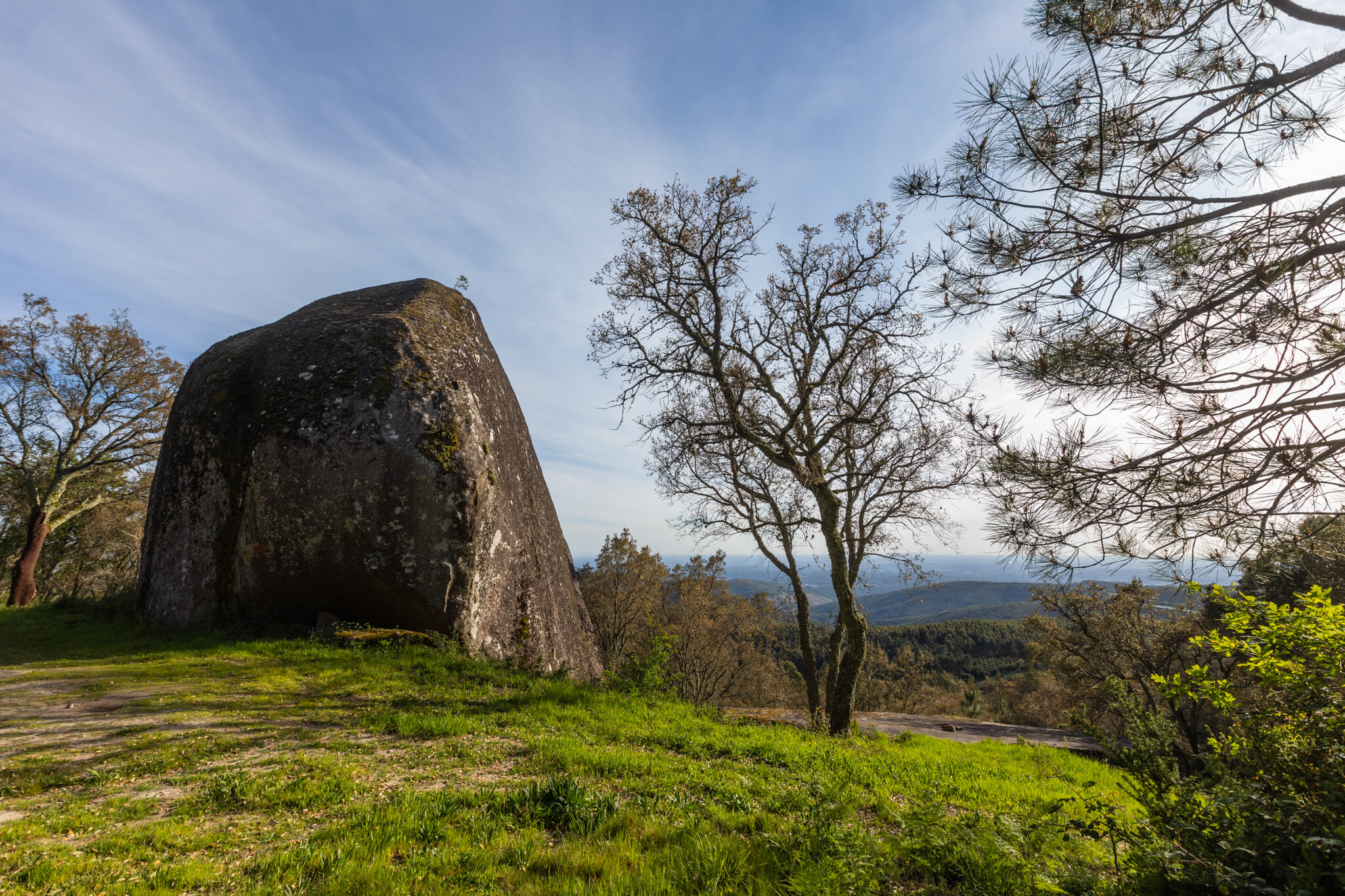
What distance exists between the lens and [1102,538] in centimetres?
561

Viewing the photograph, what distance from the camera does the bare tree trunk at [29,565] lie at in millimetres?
20375

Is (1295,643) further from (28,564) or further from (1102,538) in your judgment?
(28,564)

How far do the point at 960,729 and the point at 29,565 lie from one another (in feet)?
117

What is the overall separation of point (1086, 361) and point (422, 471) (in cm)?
1109

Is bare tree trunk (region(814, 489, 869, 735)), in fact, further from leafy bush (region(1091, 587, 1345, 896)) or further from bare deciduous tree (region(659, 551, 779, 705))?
bare deciduous tree (region(659, 551, 779, 705))

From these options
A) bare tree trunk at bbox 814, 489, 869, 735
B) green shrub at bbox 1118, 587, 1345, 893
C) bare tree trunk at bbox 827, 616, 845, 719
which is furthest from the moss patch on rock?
bare tree trunk at bbox 827, 616, 845, 719

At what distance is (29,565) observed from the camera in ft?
67.5

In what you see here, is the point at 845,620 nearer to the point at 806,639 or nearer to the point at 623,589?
the point at 806,639

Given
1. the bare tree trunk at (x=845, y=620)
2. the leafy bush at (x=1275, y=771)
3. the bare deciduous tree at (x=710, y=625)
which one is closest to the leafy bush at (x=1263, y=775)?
the leafy bush at (x=1275, y=771)

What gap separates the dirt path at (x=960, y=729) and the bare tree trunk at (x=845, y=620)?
2076 millimetres

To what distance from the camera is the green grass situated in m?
3.54

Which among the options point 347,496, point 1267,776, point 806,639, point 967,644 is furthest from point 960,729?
point 967,644

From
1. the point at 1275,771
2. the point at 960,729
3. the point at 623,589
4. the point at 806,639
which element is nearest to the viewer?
the point at 1275,771

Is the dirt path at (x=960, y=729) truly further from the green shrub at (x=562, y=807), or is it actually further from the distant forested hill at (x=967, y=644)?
the distant forested hill at (x=967, y=644)
